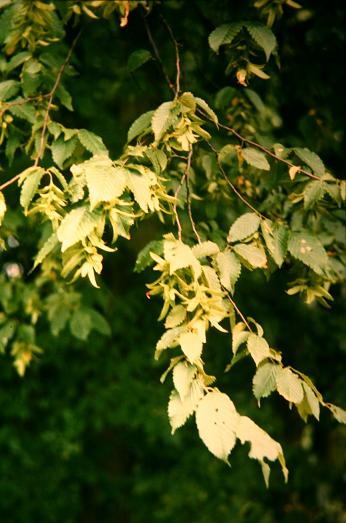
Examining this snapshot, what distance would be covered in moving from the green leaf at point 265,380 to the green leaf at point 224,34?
114 cm

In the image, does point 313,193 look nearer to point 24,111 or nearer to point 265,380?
point 265,380

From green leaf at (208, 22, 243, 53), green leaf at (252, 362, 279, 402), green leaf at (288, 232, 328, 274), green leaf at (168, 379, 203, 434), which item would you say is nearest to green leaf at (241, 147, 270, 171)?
green leaf at (288, 232, 328, 274)

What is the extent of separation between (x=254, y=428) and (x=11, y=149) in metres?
1.37

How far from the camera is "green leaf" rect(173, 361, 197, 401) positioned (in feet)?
4.23

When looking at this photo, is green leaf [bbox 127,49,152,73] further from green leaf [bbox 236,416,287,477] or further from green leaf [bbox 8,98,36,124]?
green leaf [bbox 236,416,287,477]

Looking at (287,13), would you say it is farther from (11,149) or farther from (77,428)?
(77,428)

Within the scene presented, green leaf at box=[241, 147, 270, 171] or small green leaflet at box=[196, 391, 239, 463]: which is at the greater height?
green leaf at box=[241, 147, 270, 171]

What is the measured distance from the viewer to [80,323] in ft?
8.57

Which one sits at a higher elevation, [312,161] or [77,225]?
[77,225]

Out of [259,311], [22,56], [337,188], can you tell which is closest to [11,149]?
[22,56]

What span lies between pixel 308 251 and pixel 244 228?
0.30 metres

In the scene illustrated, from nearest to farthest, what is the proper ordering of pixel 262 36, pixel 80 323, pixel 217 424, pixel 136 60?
pixel 217 424 < pixel 262 36 < pixel 136 60 < pixel 80 323

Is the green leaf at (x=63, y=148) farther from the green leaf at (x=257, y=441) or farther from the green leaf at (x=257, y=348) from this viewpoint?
the green leaf at (x=257, y=441)

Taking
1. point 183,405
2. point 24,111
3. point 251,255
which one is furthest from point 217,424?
point 24,111
